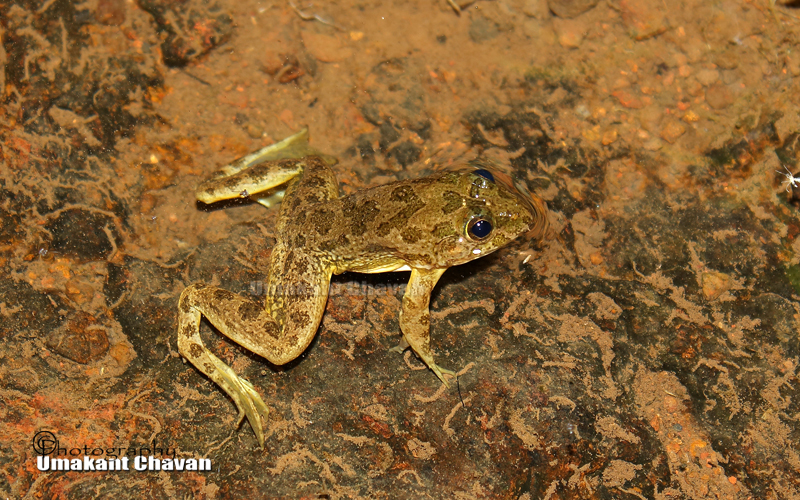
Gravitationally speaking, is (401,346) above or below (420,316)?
below

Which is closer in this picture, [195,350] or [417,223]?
[195,350]

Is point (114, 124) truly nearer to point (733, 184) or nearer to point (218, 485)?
point (218, 485)

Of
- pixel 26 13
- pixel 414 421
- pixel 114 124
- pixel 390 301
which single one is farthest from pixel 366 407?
pixel 26 13

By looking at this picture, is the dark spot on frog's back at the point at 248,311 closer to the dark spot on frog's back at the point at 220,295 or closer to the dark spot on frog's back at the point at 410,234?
the dark spot on frog's back at the point at 220,295

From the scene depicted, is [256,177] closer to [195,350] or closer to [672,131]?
[195,350]

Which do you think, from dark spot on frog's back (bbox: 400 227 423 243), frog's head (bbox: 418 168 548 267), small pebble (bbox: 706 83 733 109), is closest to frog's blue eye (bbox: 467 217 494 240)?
frog's head (bbox: 418 168 548 267)

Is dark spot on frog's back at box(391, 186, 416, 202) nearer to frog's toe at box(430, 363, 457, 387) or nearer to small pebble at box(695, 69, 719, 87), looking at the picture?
frog's toe at box(430, 363, 457, 387)

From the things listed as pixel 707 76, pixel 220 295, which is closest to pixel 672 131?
pixel 707 76

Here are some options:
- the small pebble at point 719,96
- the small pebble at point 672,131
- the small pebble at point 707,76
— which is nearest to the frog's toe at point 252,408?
the small pebble at point 672,131
